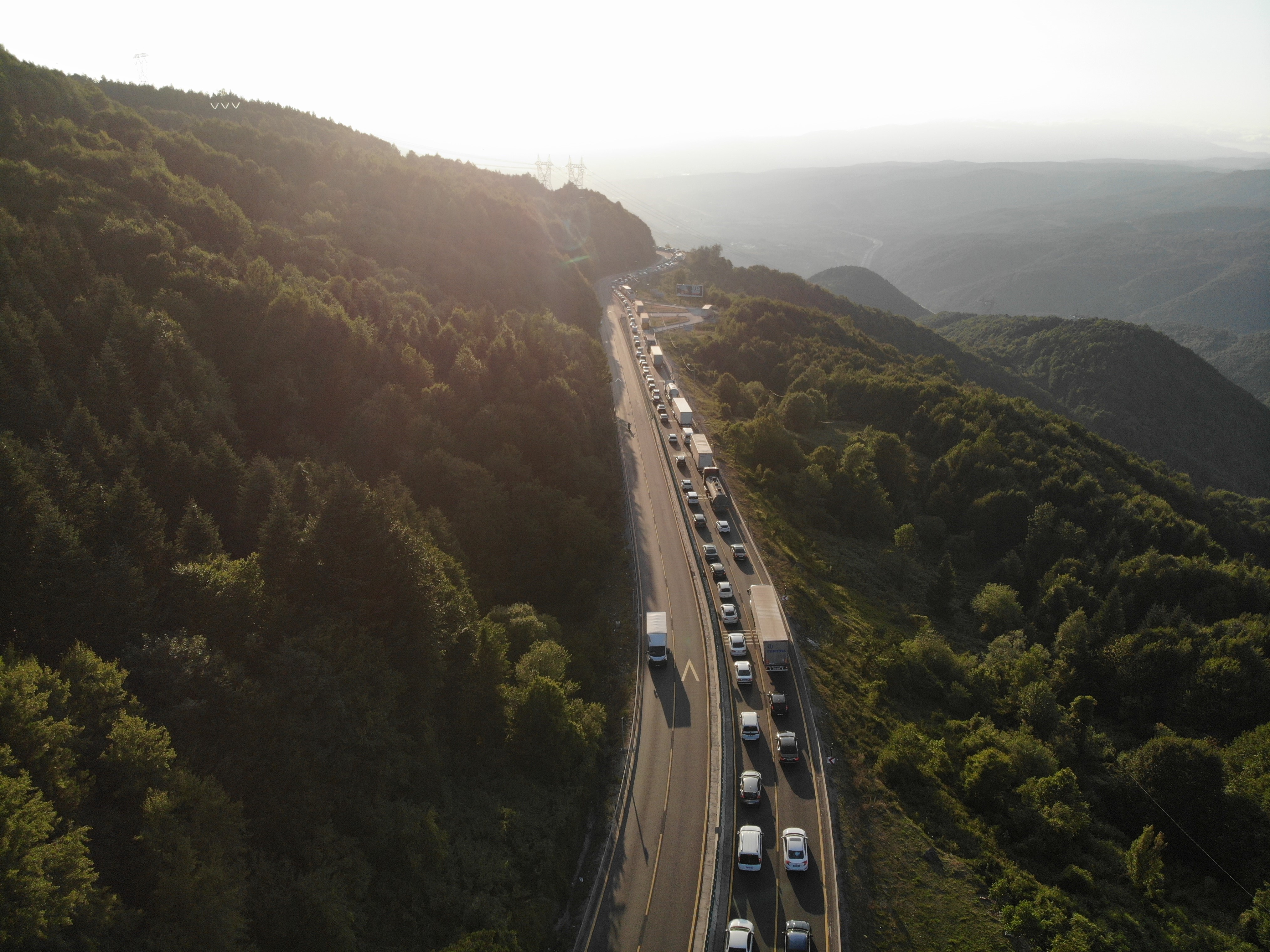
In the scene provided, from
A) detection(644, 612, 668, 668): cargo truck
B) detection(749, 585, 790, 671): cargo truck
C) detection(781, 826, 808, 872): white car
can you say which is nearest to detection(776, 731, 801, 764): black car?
detection(781, 826, 808, 872): white car

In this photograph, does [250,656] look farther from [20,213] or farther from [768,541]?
[20,213]

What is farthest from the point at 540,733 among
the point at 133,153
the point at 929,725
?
the point at 133,153

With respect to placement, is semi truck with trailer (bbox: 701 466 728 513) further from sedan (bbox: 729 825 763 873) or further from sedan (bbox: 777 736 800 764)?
sedan (bbox: 729 825 763 873)

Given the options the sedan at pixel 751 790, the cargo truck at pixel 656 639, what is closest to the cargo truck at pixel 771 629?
the cargo truck at pixel 656 639

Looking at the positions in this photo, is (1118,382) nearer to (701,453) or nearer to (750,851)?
(701,453)

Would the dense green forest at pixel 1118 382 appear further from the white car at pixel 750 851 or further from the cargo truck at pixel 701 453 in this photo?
the white car at pixel 750 851
